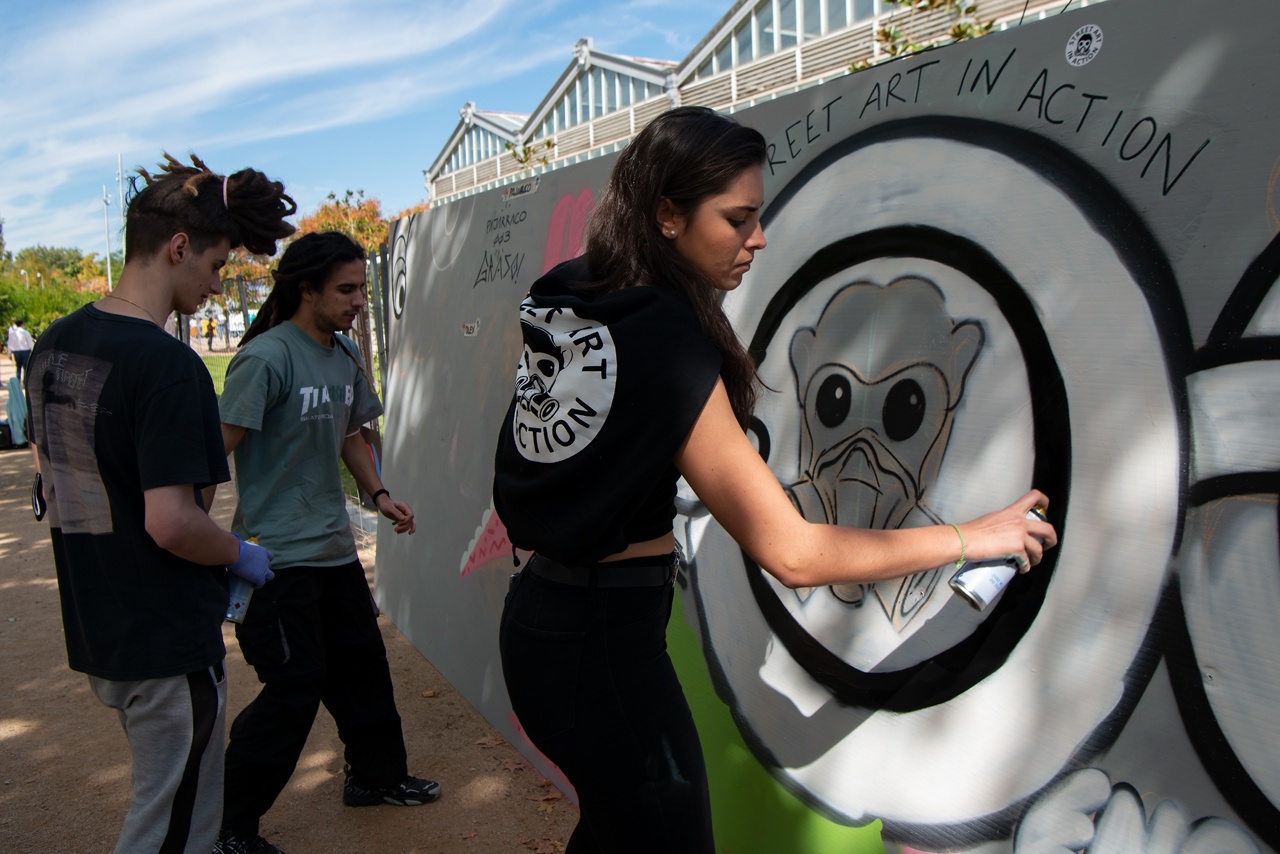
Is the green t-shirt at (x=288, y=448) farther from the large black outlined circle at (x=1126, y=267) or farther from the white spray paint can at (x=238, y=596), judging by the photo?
the large black outlined circle at (x=1126, y=267)

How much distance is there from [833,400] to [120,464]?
5.76 ft

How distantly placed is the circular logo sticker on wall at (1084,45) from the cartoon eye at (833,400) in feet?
2.77

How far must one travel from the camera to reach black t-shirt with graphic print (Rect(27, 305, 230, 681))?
6.36 feet

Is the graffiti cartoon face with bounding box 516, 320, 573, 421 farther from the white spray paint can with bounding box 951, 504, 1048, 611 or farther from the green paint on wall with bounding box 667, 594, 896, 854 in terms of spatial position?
the green paint on wall with bounding box 667, 594, 896, 854

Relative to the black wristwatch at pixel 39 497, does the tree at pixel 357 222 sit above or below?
above

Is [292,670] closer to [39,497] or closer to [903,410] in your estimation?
[39,497]

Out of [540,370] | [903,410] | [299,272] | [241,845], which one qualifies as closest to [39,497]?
[299,272]

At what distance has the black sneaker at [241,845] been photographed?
2.72 metres

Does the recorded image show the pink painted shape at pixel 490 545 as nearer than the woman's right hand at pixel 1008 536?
No

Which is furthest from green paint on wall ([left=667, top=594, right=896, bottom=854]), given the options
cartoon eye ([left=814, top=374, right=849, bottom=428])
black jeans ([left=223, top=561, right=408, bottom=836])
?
black jeans ([left=223, top=561, right=408, bottom=836])

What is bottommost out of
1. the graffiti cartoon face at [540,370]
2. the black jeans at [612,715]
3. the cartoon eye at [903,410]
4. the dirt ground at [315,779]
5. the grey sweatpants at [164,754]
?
the dirt ground at [315,779]

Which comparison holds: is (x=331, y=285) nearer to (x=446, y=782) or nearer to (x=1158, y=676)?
(x=446, y=782)

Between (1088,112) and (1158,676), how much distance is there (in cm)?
104

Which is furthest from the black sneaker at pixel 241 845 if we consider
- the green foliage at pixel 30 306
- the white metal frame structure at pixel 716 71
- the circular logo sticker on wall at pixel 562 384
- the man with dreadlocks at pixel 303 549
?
the green foliage at pixel 30 306
